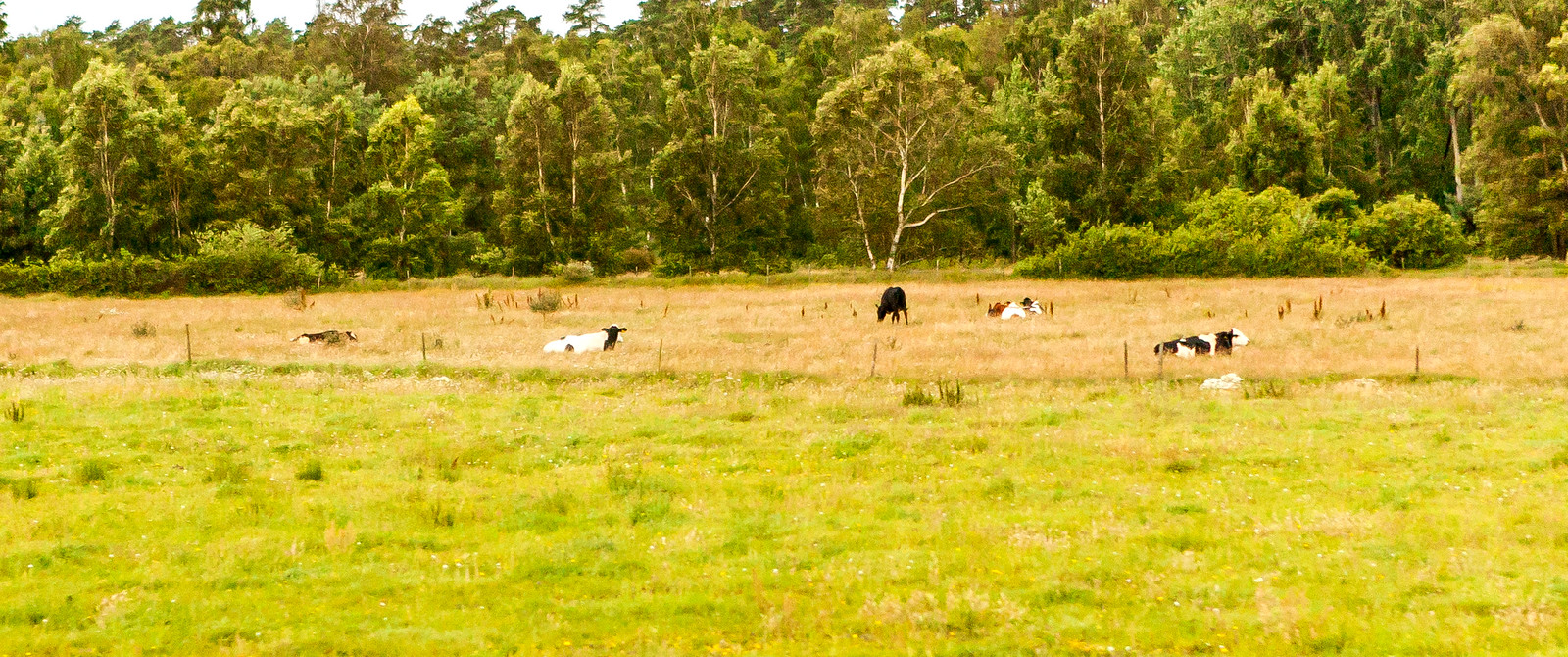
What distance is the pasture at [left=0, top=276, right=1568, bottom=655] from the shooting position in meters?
9.58

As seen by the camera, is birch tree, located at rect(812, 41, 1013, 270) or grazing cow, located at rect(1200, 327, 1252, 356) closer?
grazing cow, located at rect(1200, 327, 1252, 356)

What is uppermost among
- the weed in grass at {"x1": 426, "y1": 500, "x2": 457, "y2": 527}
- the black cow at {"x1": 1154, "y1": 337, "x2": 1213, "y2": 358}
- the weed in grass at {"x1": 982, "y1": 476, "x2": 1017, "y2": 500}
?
the black cow at {"x1": 1154, "y1": 337, "x2": 1213, "y2": 358}

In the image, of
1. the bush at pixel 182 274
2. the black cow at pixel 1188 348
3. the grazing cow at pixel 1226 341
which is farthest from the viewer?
the bush at pixel 182 274

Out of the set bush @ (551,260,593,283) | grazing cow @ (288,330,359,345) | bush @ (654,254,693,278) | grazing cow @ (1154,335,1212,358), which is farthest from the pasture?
bush @ (654,254,693,278)

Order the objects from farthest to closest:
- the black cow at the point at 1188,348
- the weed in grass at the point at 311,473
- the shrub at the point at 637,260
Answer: the shrub at the point at 637,260, the black cow at the point at 1188,348, the weed in grass at the point at 311,473

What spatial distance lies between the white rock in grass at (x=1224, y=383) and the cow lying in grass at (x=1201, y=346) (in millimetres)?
3119

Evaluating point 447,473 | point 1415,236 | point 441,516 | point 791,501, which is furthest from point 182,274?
point 1415,236

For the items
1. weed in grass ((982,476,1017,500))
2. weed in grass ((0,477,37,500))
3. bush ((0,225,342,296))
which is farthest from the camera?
bush ((0,225,342,296))

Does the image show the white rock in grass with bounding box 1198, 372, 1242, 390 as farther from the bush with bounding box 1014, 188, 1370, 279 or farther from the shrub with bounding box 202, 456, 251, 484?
the bush with bounding box 1014, 188, 1370, 279

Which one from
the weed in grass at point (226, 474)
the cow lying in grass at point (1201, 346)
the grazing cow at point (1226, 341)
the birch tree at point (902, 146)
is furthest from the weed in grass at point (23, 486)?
the birch tree at point (902, 146)

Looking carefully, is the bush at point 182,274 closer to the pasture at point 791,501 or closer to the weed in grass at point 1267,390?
the pasture at point 791,501

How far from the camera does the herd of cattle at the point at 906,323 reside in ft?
88.4

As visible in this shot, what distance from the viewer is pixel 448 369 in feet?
85.4

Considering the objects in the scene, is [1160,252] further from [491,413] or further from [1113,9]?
[491,413]
